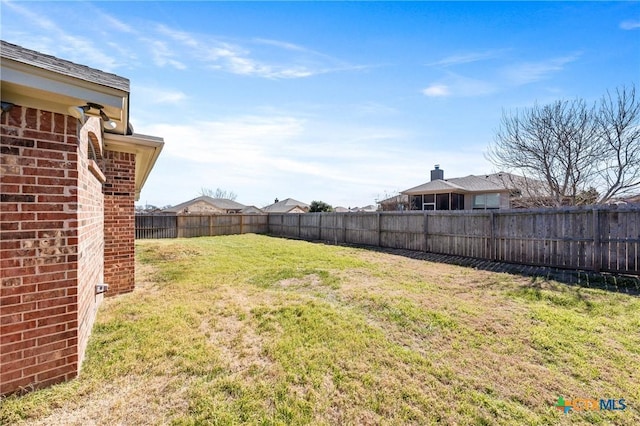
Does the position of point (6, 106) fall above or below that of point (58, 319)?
above

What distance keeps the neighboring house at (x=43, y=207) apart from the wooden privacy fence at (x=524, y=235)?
9.39m

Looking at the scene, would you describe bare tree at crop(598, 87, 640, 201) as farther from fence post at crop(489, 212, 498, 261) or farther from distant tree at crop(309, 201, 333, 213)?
distant tree at crop(309, 201, 333, 213)

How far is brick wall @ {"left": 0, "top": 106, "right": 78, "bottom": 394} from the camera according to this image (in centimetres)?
208

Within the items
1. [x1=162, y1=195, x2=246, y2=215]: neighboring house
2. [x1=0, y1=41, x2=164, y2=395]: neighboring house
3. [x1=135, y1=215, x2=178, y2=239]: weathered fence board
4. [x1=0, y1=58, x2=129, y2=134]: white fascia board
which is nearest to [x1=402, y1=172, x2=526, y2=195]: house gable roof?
[x1=135, y1=215, x2=178, y2=239]: weathered fence board

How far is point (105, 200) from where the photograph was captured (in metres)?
5.01

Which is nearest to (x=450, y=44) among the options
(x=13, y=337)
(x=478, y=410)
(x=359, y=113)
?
A: (x=359, y=113)

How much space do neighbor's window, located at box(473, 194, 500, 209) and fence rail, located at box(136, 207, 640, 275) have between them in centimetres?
1219

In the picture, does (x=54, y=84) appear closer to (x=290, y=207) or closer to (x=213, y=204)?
(x=290, y=207)

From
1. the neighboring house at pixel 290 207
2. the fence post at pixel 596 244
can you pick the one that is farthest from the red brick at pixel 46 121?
the neighboring house at pixel 290 207

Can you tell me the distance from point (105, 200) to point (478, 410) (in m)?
6.08

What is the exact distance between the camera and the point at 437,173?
25.8m

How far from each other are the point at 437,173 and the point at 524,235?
19.0 m

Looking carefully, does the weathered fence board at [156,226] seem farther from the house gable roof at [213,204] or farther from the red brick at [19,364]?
the house gable roof at [213,204]

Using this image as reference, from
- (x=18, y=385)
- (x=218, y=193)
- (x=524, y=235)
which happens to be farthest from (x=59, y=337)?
(x=218, y=193)
